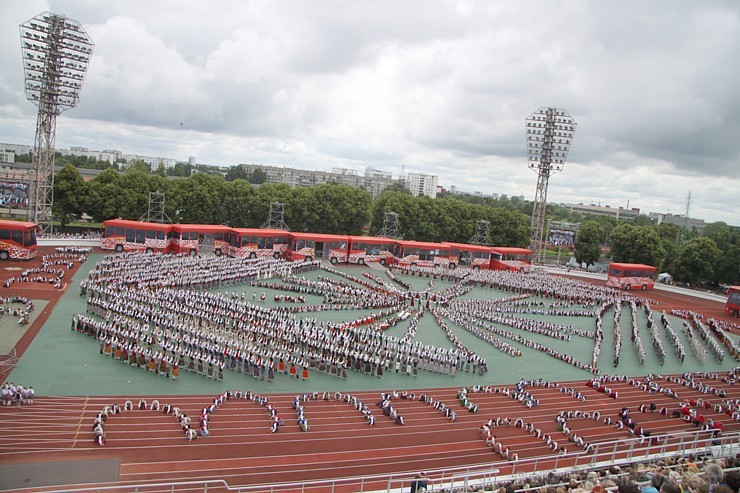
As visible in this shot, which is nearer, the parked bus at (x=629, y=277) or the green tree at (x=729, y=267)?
the parked bus at (x=629, y=277)

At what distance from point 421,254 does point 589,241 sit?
76.3 feet

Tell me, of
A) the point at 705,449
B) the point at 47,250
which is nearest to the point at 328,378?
the point at 705,449

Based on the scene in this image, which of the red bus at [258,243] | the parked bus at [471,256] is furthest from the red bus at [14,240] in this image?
the parked bus at [471,256]

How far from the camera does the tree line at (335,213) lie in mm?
42750

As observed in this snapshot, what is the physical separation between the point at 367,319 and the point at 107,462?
1527cm

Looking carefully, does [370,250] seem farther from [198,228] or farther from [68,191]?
[68,191]

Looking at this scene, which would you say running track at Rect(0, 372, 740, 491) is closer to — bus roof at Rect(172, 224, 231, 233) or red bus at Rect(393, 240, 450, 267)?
bus roof at Rect(172, 224, 231, 233)

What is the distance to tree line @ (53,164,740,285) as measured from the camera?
42750mm

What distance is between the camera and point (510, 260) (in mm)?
47250

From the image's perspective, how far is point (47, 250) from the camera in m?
34.6

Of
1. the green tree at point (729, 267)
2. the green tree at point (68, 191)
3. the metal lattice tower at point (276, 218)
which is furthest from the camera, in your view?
the green tree at point (729, 267)

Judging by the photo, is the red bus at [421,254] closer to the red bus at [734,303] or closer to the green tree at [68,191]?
the red bus at [734,303]

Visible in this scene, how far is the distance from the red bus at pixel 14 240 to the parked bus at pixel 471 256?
32127 millimetres

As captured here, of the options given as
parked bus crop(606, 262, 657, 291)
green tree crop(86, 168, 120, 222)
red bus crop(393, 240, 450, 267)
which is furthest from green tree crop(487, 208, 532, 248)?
green tree crop(86, 168, 120, 222)
